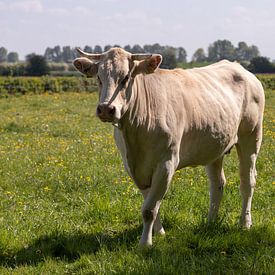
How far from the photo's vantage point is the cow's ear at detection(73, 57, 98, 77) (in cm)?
523

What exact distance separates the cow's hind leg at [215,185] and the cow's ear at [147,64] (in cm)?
217

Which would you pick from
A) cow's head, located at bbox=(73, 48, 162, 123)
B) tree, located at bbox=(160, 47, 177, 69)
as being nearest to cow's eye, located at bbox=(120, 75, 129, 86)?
cow's head, located at bbox=(73, 48, 162, 123)

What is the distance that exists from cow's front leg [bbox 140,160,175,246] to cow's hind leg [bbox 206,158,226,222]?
4.11 ft

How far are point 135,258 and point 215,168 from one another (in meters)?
2.33

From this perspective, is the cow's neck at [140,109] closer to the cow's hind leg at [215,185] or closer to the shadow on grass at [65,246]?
the shadow on grass at [65,246]

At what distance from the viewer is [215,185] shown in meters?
6.88

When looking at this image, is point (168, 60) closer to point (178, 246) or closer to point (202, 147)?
point (202, 147)

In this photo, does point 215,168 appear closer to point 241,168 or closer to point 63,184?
point 241,168

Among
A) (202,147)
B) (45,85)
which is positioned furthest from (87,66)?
(45,85)

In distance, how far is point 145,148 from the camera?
18.0 feet

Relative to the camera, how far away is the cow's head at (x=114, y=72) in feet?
15.8

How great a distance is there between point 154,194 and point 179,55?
86399 millimetres

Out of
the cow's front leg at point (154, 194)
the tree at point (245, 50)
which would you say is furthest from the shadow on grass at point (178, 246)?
the tree at point (245, 50)

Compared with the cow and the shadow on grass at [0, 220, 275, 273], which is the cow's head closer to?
the cow
